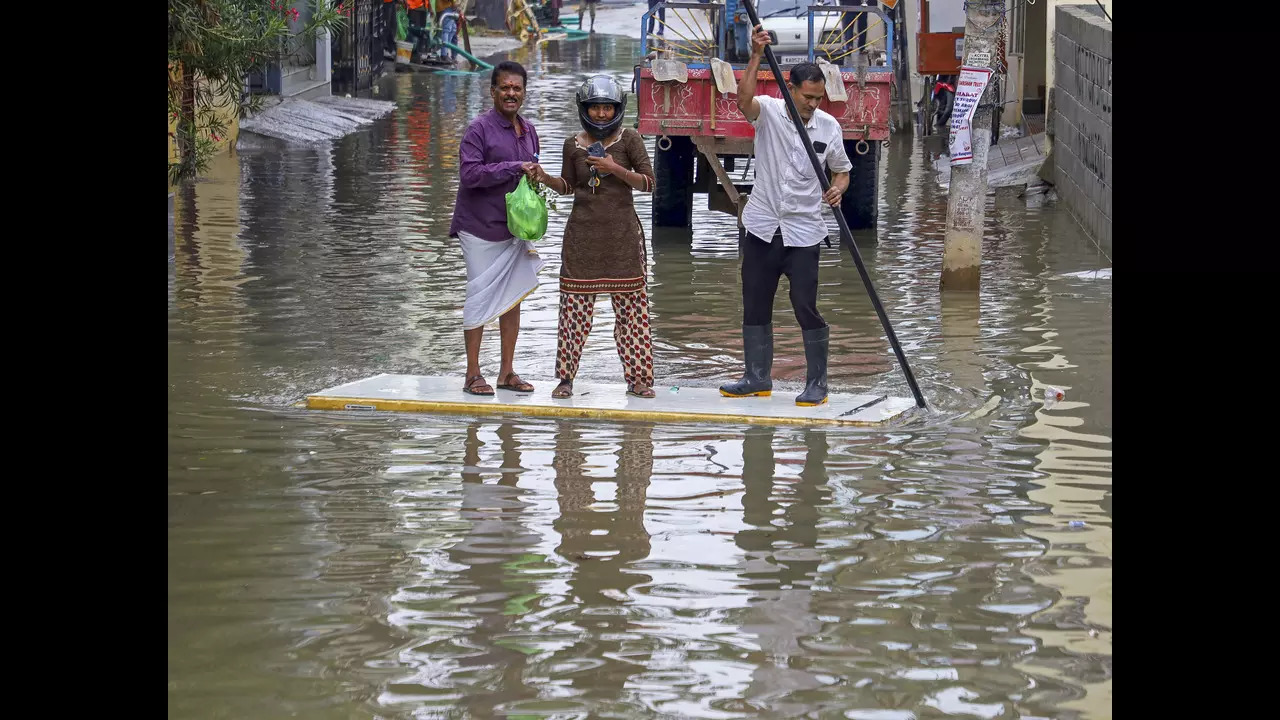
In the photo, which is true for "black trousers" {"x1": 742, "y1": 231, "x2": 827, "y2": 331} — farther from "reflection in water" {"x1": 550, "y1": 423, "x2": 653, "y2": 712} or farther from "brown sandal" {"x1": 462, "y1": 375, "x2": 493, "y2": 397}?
"brown sandal" {"x1": 462, "y1": 375, "x2": 493, "y2": 397}

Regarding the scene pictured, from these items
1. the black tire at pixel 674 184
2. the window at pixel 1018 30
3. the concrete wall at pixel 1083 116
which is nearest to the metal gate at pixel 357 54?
the window at pixel 1018 30

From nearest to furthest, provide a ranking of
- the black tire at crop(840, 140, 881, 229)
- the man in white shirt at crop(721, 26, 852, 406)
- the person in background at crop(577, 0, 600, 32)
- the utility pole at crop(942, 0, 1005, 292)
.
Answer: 1. the man in white shirt at crop(721, 26, 852, 406)
2. the utility pole at crop(942, 0, 1005, 292)
3. the black tire at crop(840, 140, 881, 229)
4. the person in background at crop(577, 0, 600, 32)

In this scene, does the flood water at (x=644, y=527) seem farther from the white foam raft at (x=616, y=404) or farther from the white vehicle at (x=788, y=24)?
the white vehicle at (x=788, y=24)

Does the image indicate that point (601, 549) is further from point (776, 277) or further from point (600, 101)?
point (600, 101)

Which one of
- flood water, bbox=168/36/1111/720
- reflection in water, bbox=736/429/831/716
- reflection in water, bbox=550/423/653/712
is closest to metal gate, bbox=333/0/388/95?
flood water, bbox=168/36/1111/720

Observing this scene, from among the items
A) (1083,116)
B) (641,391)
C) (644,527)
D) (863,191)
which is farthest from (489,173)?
(1083,116)

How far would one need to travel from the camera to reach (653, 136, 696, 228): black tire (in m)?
15.4

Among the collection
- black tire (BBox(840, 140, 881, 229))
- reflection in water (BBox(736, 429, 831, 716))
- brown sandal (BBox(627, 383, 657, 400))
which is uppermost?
black tire (BBox(840, 140, 881, 229))

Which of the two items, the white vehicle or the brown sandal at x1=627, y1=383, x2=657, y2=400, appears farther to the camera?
the white vehicle

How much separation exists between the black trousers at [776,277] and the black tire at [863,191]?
248 inches

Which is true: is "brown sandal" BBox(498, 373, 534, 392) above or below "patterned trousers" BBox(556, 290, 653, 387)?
below

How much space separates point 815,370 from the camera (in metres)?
8.60

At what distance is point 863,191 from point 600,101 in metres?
6.98
